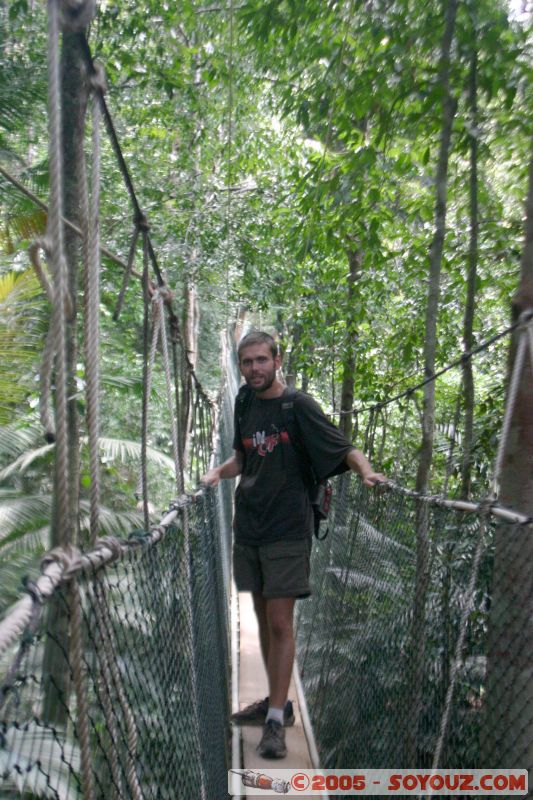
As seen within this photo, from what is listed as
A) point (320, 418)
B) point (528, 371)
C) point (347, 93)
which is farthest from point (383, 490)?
point (347, 93)

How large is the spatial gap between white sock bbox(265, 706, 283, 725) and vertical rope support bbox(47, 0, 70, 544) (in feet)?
4.79

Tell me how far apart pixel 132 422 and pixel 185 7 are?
3.99 metres

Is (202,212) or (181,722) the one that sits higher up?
(202,212)

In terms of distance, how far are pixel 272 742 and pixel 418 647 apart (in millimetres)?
580

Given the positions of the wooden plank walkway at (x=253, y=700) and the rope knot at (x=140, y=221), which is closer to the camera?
the rope knot at (x=140, y=221)

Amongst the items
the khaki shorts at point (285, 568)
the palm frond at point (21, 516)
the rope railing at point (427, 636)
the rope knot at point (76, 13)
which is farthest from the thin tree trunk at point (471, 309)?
the palm frond at point (21, 516)

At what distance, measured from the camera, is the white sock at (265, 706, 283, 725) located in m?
2.01

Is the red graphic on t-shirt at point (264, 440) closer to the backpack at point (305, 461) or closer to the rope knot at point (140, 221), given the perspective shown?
the backpack at point (305, 461)

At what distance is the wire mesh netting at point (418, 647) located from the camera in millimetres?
1419

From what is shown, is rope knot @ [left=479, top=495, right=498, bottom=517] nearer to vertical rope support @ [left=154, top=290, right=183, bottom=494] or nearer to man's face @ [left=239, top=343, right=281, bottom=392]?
vertical rope support @ [left=154, top=290, right=183, bottom=494]

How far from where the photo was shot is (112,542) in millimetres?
910

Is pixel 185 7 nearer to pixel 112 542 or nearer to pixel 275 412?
pixel 275 412

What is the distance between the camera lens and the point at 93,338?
0.86 metres

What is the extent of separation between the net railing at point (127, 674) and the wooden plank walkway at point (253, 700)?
0.09 m
